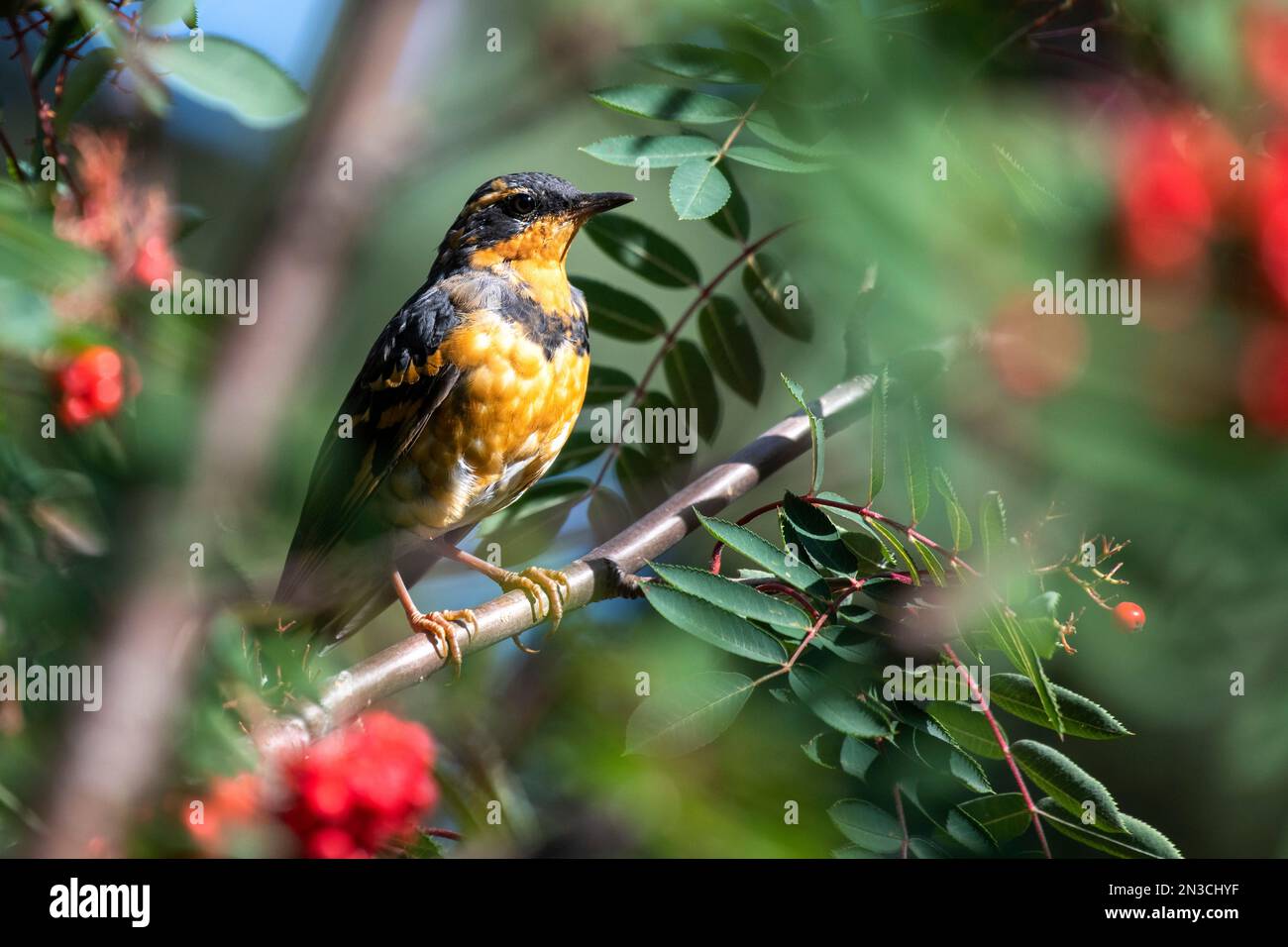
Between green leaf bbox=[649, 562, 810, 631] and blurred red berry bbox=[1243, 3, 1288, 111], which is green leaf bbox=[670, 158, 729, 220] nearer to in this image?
green leaf bbox=[649, 562, 810, 631]

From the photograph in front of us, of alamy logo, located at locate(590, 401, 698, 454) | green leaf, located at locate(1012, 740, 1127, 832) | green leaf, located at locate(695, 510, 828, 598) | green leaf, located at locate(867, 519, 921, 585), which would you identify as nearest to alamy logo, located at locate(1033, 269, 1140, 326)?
green leaf, located at locate(867, 519, 921, 585)

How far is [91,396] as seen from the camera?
5.42 ft

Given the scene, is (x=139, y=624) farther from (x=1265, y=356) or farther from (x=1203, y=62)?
(x=1203, y=62)

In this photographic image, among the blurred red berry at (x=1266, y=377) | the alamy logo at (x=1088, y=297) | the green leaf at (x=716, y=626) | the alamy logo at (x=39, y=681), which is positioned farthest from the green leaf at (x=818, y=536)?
the alamy logo at (x=39, y=681)

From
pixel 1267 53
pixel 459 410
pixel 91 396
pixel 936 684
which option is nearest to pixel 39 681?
pixel 91 396

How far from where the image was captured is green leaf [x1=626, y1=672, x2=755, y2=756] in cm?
175

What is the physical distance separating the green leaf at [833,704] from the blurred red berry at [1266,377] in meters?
0.72

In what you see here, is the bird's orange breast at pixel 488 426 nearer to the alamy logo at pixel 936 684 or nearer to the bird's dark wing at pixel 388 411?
the bird's dark wing at pixel 388 411

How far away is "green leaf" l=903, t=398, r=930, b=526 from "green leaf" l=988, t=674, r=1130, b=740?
0.28 m

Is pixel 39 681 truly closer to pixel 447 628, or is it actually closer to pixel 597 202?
pixel 447 628

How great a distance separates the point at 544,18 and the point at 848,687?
2.05 meters

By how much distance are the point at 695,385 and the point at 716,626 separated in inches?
39.0

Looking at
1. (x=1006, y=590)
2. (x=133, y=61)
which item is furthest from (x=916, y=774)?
(x=133, y=61)

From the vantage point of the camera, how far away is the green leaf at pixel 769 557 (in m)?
1.86
